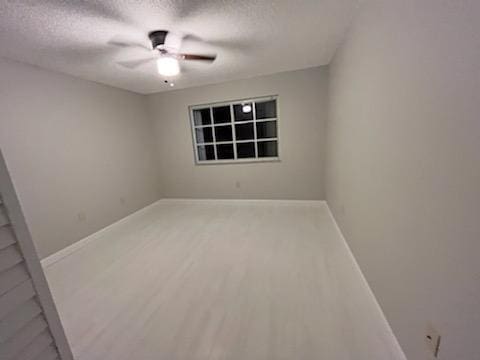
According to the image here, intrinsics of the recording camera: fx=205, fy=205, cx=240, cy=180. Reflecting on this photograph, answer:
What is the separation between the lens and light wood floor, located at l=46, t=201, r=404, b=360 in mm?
1299

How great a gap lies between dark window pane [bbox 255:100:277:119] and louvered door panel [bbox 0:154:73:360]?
3449 millimetres

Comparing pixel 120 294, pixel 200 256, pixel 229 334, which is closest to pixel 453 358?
pixel 229 334

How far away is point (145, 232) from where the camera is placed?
10.2 feet

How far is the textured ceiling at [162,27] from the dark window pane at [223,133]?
1293 millimetres

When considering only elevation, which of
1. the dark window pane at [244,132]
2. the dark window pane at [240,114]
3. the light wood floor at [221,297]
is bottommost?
the light wood floor at [221,297]

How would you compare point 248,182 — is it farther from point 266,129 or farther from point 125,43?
point 125,43

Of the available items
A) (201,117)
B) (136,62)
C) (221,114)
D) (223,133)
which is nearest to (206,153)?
(223,133)

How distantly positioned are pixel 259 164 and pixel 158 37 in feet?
8.10

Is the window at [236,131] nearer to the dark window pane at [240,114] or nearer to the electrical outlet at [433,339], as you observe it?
the dark window pane at [240,114]

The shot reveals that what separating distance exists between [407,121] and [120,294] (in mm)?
2457

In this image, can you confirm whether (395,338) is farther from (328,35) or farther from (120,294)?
(328,35)

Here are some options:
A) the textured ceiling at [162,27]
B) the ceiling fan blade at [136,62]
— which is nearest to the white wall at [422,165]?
the textured ceiling at [162,27]

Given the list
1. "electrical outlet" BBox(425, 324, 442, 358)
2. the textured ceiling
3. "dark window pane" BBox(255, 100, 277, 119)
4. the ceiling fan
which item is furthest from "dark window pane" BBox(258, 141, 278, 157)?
"electrical outlet" BBox(425, 324, 442, 358)

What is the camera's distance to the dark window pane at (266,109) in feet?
11.9
